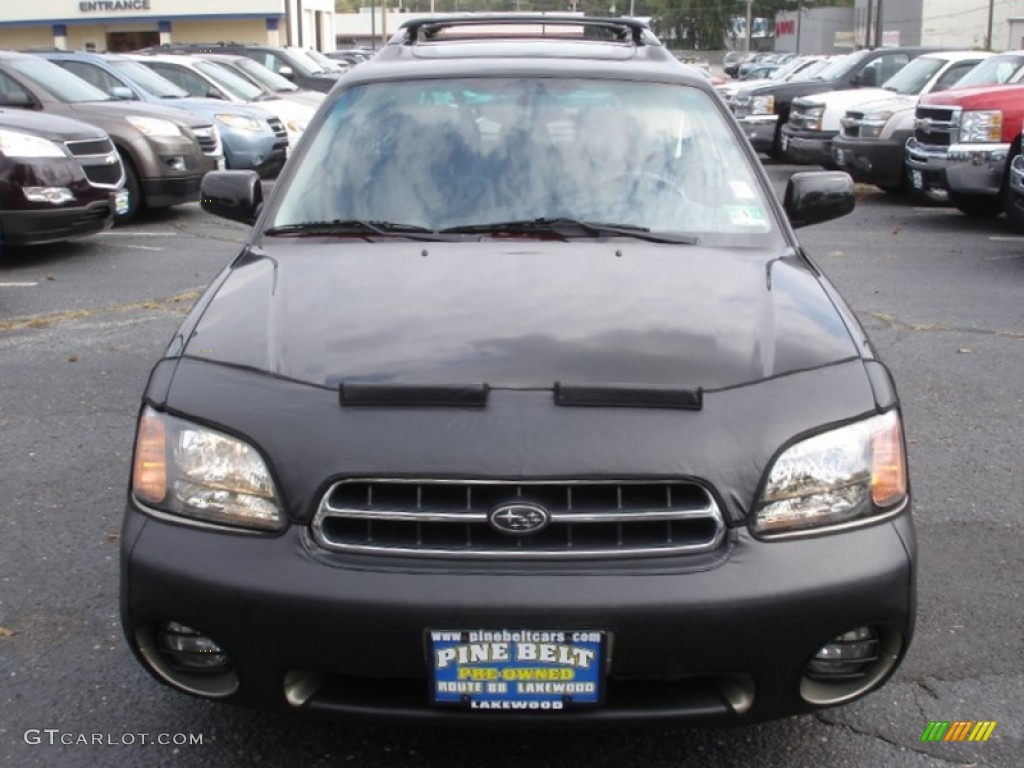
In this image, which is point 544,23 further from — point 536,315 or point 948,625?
point 948,625

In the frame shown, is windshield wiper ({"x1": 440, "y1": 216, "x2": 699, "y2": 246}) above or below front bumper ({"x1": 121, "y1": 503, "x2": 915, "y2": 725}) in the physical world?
above

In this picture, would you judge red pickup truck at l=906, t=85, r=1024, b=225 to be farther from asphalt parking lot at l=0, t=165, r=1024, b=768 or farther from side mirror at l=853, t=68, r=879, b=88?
side mirror at l=853, t=68, r=879, b=88

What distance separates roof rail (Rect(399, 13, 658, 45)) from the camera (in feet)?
16.6

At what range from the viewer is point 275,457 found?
101 inches

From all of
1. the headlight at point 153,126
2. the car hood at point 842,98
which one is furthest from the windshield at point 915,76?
the headlight at point 153,126

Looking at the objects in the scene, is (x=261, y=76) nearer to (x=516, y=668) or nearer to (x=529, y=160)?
(x=529, y=160)

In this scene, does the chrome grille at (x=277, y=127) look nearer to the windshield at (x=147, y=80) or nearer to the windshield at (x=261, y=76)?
the windshield at (x=147, y=80)

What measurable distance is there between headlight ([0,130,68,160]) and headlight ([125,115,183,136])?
2406 mm

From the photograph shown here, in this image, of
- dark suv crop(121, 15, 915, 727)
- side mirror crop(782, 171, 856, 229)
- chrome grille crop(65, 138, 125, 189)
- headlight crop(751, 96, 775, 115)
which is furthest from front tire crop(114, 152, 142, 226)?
headlight crop(751, 96, 775, 115)

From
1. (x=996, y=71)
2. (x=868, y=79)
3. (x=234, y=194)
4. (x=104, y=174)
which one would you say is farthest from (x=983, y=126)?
(x=234, y=194)

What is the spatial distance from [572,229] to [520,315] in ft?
2.37

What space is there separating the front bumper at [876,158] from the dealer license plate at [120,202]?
8688 mm

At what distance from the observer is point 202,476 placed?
265 cm

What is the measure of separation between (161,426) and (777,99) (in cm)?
1809
